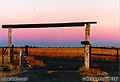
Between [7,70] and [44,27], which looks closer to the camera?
[7,70]

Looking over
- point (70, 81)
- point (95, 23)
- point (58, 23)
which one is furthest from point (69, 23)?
point (70, 81)

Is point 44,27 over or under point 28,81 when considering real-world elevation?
over

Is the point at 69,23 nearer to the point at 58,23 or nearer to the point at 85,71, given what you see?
the point at 58,23

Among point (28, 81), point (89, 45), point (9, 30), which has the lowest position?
point (28, 81)

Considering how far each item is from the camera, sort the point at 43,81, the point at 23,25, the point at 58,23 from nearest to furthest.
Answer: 1. the point at 43,81
2. the point at 58,23
3. the point at 23,25

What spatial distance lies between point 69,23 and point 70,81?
6.15m

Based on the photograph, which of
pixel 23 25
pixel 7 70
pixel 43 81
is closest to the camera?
pixel 43 81

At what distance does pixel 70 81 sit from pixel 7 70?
5658mm

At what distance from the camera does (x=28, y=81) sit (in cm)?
1021

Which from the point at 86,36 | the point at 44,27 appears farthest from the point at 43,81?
the point at 44,27

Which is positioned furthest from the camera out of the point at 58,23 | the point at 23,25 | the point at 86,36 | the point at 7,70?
the point at 23,25

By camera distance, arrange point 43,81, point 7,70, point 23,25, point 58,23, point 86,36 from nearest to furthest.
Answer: point 43,81, point 7,70, point 86,36, point 58,23, point 23,25

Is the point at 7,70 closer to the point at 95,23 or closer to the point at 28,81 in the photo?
the point at 28,81

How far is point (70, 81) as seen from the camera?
10.1m
